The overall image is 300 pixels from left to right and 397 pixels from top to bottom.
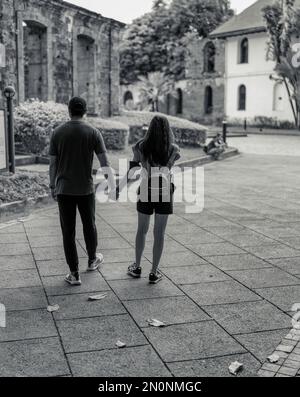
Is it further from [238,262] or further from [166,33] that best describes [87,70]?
[166,33]

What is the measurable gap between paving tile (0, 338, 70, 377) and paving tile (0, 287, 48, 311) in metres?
0.83

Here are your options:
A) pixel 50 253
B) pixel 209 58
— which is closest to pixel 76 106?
pixel 50 253

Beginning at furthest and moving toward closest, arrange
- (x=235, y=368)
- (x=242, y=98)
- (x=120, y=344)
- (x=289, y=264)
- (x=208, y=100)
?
(x=208, y=100) → (x=242, y=98) → (x=289, y=264) → (x=120, y=344) → (x=235, y=368)

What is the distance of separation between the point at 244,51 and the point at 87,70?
85.1 ft

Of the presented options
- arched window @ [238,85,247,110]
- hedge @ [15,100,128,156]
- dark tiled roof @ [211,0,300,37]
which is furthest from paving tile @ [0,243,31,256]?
arched window @ [238,85,247,110]

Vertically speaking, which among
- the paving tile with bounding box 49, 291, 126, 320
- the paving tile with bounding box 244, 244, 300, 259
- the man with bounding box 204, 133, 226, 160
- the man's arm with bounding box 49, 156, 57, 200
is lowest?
the paving tile with bounding box 49, 291, 126, 320

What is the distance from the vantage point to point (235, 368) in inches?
158

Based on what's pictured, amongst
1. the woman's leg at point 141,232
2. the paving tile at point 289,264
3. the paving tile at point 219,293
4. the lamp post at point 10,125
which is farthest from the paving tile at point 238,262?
the lamp post at point 10,125

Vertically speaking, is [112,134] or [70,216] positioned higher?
[112,134]

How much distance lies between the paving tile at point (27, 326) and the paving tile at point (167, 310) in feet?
2.38

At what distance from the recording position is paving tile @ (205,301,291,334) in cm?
485

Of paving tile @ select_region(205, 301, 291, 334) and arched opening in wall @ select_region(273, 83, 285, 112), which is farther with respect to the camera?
arched opening in wall @ select_region(273, 83, 285, 112)

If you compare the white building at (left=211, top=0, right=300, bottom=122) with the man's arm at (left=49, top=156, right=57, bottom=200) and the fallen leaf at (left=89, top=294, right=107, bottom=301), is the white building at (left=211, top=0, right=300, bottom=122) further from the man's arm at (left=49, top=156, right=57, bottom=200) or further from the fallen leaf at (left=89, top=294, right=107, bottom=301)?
the fallen leaf at (left=89, top=294, right=107, bottom=301)

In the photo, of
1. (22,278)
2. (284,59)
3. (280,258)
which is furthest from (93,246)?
(284,59)
